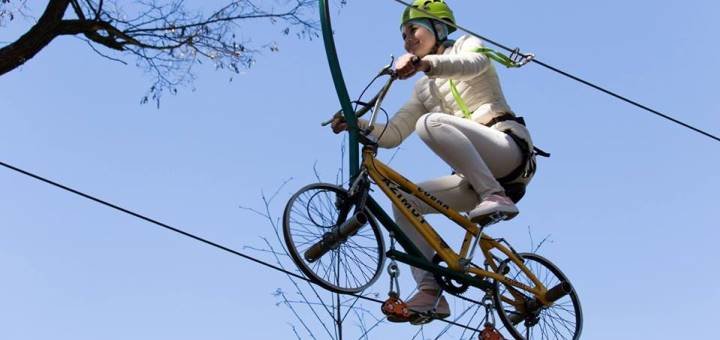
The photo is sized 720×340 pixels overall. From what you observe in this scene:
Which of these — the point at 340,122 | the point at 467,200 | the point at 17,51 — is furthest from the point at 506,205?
the point at 17,51

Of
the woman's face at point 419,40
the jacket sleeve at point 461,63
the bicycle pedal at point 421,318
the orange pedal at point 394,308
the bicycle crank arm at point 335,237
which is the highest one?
the woman's face at point 419,40

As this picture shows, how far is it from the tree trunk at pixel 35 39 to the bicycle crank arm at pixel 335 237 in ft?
7.87

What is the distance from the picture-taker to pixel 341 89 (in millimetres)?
7059

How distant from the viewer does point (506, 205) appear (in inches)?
278

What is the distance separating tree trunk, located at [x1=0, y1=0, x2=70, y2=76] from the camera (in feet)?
27.3

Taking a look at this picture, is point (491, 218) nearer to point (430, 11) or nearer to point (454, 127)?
point (454, 127)

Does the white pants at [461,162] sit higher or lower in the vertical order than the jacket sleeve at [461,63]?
lower

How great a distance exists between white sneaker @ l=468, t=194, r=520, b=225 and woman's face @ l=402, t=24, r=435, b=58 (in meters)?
0.83

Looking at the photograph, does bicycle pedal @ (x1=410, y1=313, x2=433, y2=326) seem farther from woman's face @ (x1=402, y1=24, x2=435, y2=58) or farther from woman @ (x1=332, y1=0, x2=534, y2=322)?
woman's face @ (x1=402, y1=24, x2=435, y2=58)

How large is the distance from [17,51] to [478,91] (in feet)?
8.63

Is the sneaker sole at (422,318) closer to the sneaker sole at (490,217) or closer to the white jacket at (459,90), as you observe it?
the sneaker sole at (490,217)

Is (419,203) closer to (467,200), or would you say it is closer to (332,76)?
(467,200)

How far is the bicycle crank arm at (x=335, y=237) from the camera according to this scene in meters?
6.86

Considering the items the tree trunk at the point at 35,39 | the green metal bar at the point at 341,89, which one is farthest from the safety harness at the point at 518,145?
the tree trunk at the point at 35,39
